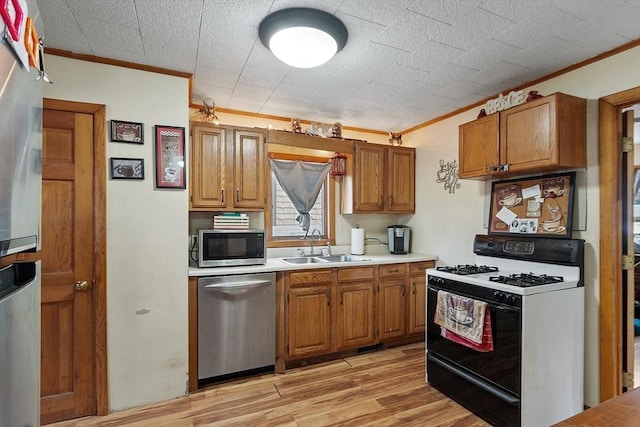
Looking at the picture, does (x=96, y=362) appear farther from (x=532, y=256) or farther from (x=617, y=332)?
(x=617, y=332)

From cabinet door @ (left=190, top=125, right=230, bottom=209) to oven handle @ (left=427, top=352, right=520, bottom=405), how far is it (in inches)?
86.9

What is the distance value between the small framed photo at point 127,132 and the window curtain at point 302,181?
1.38 metres

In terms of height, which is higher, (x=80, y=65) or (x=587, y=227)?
(x=80, y=65)

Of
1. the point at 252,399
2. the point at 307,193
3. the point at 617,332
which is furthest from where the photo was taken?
the point at 307,193

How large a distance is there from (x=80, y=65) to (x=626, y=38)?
3541 millimetres

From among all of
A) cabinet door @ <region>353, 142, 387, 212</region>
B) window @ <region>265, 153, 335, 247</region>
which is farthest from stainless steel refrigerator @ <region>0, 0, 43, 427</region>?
cabinet door @ <region>353, 142, 387, 212</region>

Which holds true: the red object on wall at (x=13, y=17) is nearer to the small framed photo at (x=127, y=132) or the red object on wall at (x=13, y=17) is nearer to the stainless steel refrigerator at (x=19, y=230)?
the stainless steel refrigerator at (x=19, y=230)

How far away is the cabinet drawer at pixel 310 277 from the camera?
2939 mm

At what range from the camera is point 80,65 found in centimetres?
222

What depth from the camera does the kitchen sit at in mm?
2238

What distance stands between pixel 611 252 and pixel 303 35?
2434mm

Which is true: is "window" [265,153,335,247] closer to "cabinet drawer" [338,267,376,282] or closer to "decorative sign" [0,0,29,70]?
"cabinet drawer" [338,267,376,282]

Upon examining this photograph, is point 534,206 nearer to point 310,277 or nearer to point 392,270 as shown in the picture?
point 392,270

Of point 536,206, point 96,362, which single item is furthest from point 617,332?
point 96,362
